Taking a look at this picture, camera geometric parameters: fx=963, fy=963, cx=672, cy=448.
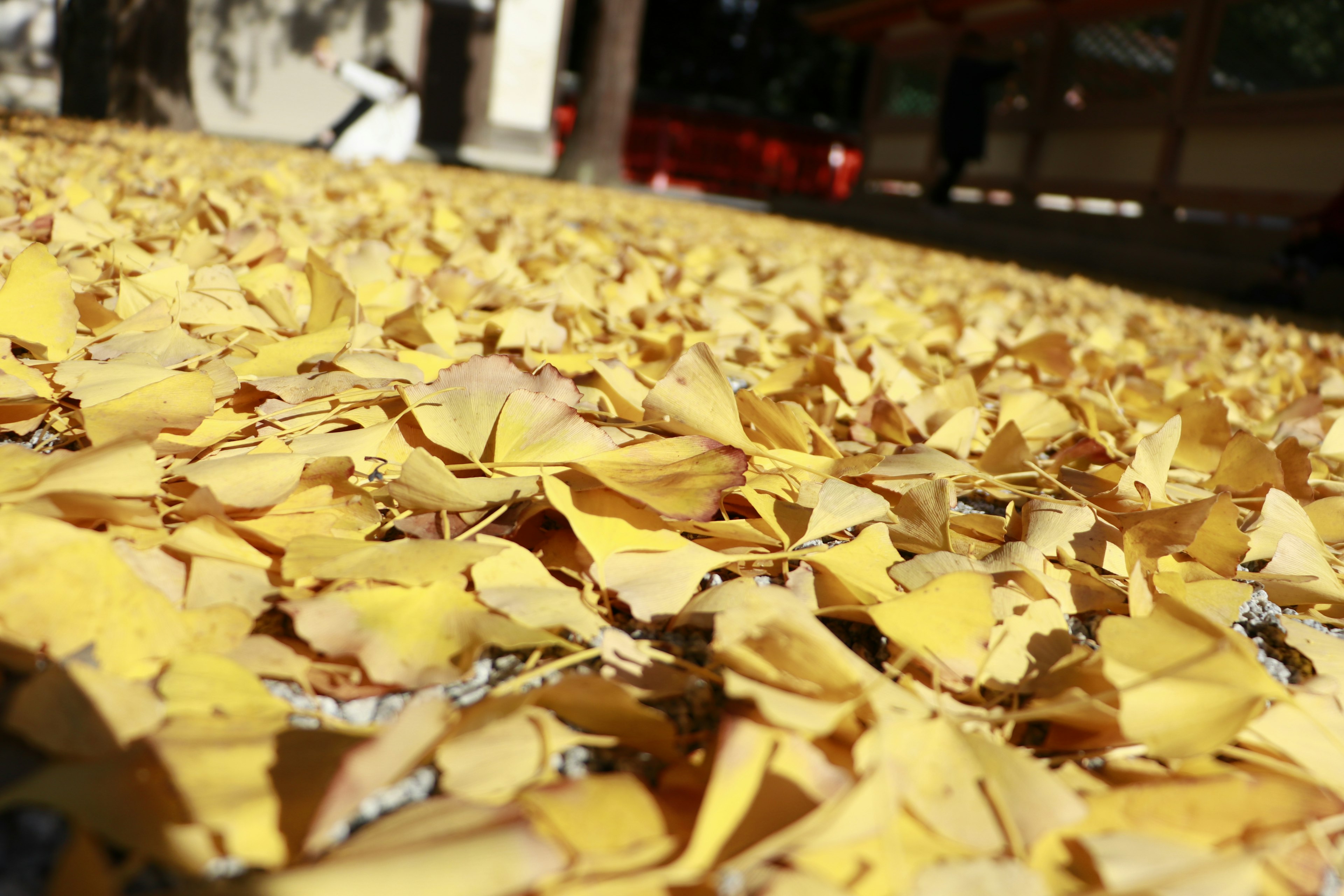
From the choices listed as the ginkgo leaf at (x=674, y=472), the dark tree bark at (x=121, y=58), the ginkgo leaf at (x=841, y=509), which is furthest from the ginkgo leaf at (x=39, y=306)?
the dark tree bark at (x=121, y=58)

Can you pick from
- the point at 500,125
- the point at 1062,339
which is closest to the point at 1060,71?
the point at 500,125

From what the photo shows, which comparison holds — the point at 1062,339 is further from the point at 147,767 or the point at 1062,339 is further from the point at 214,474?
the point at 147,767

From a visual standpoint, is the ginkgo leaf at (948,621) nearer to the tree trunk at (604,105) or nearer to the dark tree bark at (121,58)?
the dark tree bark at (121,58)

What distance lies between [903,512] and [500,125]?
9.70 meters

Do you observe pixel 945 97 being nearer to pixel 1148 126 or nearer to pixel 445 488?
pixel 1148 126

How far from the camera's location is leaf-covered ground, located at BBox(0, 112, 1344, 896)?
0.32 m

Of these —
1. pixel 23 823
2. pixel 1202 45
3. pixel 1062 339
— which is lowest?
pixel 23 823

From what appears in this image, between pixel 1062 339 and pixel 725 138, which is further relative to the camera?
pixel 725 138

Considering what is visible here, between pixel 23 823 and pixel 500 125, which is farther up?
pixel 500 125

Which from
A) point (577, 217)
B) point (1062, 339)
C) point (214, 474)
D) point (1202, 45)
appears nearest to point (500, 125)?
point (1202, 45)

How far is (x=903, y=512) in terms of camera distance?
62 cm

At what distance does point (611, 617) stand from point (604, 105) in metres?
7.19

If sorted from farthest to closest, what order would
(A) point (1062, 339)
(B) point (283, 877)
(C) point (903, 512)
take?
(A) point (1062, 339), (C) point (903, 512), (B) point (283, 877)

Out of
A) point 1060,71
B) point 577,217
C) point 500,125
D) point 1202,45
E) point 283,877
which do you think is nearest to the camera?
point 283,877
